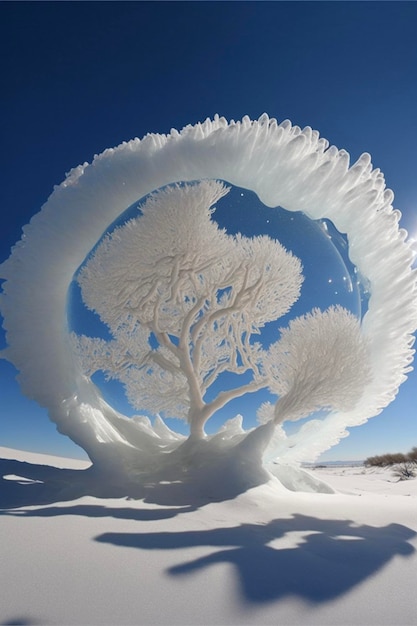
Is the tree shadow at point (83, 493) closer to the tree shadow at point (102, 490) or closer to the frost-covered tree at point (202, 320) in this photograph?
the tree shadow at point (102, 490)

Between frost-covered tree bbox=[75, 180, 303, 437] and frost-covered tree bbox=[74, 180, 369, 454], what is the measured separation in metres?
0.02

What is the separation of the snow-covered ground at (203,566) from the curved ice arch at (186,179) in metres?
2.21

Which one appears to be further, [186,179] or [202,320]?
[202,320]

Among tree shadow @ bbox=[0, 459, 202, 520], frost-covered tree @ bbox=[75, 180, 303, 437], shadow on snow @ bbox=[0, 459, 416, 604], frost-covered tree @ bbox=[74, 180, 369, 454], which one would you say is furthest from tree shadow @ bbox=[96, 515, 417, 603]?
frost-covered tree @ bbox=[75, 180, 303, 437]

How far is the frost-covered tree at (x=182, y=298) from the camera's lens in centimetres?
516

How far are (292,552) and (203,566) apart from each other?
54 cm

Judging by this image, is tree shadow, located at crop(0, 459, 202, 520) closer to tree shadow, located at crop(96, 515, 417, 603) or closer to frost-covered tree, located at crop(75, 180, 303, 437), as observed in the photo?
tree shadow, located at crop(96, 515, 417, 603)

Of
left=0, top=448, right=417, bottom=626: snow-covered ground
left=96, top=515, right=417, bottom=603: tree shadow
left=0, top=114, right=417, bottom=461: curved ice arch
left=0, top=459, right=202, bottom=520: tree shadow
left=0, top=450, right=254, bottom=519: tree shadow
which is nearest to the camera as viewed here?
left=0, top=448, right=417, bottom=626: snow-covered ground

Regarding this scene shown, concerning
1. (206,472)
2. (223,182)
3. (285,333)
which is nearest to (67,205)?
(223,182)

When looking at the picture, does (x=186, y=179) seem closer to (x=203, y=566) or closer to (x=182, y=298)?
(x=182, y=298)

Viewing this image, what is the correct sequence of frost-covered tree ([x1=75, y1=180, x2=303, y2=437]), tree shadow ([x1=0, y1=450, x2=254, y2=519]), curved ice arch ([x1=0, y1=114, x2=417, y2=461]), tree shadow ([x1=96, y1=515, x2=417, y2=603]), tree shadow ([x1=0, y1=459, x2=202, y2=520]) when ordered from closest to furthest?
tree shadow ([x1=96, y1=515, x2=417, y2=603]), tree shadow ([x1=0, y1=459, x2=202, y2=520]), tree shadow ([x1=0, y1=450, x2=254, y2=519]), curved ice arch ([x1=0, y1=114, x2=417, y2=461]), frost-covered tree ([x1=75, y1=180, x2=303, y2=437])

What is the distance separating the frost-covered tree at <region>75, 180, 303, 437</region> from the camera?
5.16 metres

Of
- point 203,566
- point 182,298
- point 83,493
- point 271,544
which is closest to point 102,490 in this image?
point 83,493

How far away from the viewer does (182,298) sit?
19.9 ft
